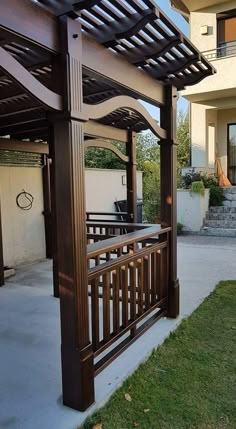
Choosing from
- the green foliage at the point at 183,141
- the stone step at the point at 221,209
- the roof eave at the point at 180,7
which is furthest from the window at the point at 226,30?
the stone step at the point at 221,209

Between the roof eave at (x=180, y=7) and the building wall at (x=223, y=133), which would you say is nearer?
the roof eave at (x=180, y=7)

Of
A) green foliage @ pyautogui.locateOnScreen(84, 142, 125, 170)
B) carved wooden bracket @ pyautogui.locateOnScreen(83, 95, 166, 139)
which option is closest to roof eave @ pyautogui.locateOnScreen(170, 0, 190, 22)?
green foliage @ pyautogui.locateOnScreen(84, 142, 125, 170)

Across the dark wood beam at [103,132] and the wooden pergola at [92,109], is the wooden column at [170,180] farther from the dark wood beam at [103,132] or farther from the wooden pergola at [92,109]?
the dark wood beam at [103,132]

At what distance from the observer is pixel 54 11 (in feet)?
6.68

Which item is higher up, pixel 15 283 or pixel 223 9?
pixel 223 9

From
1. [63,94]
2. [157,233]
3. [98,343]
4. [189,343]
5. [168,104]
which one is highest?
[168,104]

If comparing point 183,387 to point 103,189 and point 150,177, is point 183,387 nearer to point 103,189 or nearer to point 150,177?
point 103,189

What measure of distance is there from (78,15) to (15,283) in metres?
3.92

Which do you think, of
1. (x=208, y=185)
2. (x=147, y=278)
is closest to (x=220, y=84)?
(x=208, y=185)

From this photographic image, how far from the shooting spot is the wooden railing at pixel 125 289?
8.49 ft

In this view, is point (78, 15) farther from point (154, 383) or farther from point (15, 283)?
point (15, 283)

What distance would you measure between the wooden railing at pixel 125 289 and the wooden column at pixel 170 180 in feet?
0.25

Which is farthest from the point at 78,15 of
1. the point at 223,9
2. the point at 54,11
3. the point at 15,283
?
the point at 223,9

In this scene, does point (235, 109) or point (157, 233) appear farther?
point (235, 109)
